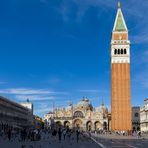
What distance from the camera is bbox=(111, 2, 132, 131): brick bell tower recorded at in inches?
4082

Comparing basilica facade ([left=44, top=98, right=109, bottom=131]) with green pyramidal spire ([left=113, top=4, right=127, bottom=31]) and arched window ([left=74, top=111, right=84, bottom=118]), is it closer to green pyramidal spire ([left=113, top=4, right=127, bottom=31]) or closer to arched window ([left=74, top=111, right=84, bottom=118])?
arched window ([left=74, top=111, right=84, bottom=118])

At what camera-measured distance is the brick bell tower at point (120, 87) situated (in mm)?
103688

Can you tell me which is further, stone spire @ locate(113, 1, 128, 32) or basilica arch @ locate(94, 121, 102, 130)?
basilica arch @ locate(94, 121, 102, 130)

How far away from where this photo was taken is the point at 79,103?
189 metres

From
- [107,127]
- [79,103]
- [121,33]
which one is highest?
[121,33]

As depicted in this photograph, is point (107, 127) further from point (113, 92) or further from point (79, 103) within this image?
point (113, 92)

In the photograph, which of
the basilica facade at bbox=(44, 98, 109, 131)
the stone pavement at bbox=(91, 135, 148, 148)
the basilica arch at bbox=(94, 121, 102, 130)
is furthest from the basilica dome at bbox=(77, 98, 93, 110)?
the stone pavement at bbox=(91, 135, 148, 148)

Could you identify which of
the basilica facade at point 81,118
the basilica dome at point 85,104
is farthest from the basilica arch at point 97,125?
the basilica dome at point 85,104

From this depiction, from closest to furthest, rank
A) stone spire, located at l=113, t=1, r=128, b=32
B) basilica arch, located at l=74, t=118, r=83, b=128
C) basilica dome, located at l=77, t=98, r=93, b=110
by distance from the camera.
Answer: stone spire, located at l=113, t=1, r=128, b=32
basilica arch, located at l=74, t=118, r=83, b=128
basilica dome, located at l=77, t=98, r=93, b=110

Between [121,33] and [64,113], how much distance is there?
2630 inches

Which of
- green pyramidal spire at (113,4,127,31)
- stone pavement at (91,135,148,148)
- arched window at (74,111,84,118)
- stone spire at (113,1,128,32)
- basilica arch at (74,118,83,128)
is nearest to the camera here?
stone pavement at (91,135,148,148)

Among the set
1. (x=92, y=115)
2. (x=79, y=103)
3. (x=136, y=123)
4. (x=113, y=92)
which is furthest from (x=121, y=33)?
(x=79, y=103)

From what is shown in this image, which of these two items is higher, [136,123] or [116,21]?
[116,21]

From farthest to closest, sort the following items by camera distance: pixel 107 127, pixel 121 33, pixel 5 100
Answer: pixel 107 127 → pixel 121 33 → pixel 5 100
